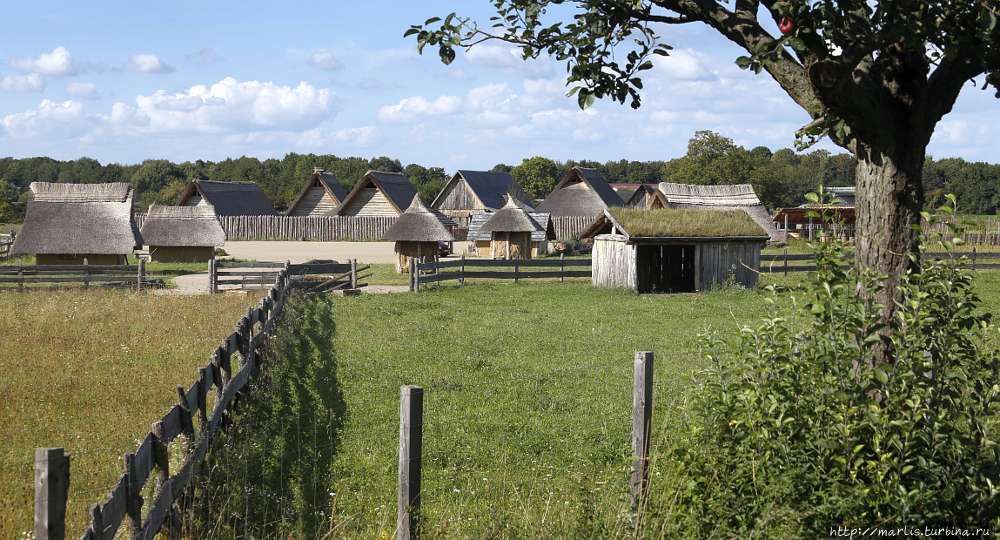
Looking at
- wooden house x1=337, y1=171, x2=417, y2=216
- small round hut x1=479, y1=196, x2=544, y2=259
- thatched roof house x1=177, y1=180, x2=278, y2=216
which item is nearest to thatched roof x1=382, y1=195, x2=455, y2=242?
small round hut x1=479, y1=196, x2=544, y2=259

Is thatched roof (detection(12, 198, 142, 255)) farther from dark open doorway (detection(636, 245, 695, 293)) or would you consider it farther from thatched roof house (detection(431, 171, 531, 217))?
thatched roof house (detection(431, 171, 531, 217))

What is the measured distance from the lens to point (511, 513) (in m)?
6.09

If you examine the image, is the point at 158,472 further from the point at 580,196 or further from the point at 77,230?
the point at 580,196

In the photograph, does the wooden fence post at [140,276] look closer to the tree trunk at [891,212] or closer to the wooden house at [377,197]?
the tree trunk at [891,212]

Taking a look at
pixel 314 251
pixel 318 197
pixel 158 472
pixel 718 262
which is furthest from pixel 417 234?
pixel 318 197

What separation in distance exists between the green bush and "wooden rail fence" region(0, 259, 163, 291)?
2500cm

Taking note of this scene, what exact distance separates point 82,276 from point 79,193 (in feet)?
41.2

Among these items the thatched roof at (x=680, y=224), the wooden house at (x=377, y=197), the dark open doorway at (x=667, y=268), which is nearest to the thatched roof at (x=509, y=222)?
the dark open doorway at (x=667, y=268)

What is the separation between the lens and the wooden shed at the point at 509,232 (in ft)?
138

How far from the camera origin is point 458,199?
2552 inches

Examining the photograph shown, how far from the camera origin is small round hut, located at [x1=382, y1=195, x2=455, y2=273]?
3575 cm

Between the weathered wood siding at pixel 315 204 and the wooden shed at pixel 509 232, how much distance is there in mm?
28500

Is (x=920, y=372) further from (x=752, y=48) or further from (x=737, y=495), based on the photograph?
(x=752, y=48)

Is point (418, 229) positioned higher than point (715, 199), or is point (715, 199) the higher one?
point (715, 199)
